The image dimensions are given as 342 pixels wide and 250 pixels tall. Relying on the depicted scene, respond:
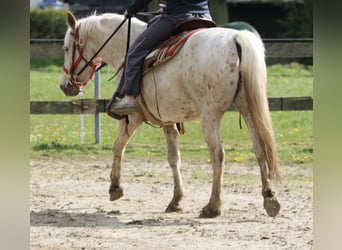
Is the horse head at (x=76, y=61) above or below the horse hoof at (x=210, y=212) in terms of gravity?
above

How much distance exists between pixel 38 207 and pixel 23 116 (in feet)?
21.6

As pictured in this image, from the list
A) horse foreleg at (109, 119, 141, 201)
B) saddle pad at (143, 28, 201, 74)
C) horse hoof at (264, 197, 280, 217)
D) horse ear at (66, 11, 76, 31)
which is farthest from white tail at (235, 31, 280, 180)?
horse ear at (66, 11, 76, 31)

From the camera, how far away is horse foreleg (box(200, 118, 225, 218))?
20.6 ft

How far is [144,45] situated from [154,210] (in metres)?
1.57

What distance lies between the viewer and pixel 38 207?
7.27 metres

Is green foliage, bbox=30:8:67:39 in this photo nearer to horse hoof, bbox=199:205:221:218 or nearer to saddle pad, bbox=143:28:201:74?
saddle pad, bbox=143:28:201:74

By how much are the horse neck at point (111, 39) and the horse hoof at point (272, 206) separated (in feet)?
8.30

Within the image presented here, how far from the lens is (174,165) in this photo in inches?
285

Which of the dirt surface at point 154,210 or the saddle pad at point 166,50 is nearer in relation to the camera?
the dirt surface at point 154,210

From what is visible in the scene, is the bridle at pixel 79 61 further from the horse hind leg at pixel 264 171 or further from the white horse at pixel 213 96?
the horse hind leg at pixel 264 171

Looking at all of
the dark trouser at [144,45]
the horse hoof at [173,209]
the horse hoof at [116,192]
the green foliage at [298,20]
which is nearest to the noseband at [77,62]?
the dark trouser at [144,45]

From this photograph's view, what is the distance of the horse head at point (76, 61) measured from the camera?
7832 millimetres

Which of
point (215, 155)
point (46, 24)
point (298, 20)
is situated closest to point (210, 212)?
point (215, 155)

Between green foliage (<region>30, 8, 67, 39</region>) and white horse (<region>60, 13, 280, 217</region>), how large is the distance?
25.4 meters
